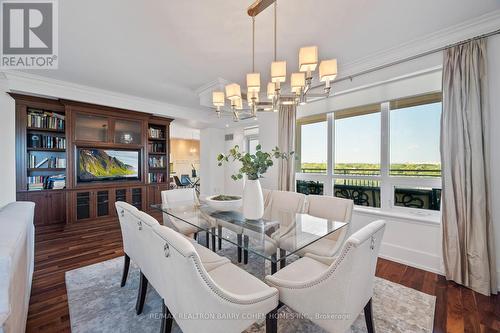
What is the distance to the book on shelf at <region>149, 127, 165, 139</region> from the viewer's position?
4840 millimetres

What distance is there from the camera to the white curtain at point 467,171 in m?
1.92

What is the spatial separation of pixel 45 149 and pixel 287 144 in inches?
168

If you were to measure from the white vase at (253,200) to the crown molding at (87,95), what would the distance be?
11.7ft

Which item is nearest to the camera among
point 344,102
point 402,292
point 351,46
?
point 402,292

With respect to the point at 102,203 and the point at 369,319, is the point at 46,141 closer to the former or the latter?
the point at 102,203

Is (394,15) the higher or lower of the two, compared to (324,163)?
higher

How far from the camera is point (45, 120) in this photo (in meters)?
3.61

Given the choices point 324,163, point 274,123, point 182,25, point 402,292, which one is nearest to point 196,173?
point 274,123

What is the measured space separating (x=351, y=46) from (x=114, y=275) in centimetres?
370

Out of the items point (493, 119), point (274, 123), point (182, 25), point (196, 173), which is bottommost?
point (196, 173)

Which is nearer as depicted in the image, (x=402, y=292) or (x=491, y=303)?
(x=491, y=303)

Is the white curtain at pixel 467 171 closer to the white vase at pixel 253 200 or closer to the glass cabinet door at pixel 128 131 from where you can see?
the white vase at pixel 253 200

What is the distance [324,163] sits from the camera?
11.3 feet

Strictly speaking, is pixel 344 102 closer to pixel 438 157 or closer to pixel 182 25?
pixel 438 157
